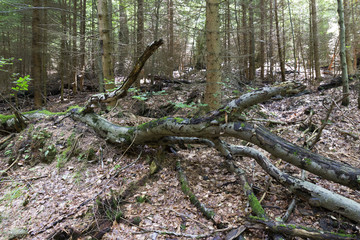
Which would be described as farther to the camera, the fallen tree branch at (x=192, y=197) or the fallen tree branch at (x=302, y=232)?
the fallen tree branch at (x=192, y=197)

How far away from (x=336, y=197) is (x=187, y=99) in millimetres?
6968

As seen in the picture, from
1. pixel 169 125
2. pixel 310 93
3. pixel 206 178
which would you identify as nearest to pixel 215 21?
pixel 169 125

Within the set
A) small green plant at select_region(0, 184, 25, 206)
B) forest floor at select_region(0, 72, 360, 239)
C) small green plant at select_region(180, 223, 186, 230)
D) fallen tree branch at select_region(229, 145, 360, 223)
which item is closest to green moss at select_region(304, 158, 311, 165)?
fallen tree branch at select_region(229, 145, 360, 223)

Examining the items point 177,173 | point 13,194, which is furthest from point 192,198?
point 13,194

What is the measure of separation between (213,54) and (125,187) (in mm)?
3839

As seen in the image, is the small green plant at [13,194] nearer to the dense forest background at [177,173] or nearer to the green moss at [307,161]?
the dense forest background at [177,173]

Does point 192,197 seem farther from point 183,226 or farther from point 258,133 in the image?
point 258,133

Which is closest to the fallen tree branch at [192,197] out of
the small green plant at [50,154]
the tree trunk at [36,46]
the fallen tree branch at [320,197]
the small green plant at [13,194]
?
the fallen tree branch at [320,197]

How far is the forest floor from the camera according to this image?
281 centimetres

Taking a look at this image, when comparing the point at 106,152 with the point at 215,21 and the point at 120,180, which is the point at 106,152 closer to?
the point at 120,180

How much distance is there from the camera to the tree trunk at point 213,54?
5.04 metres

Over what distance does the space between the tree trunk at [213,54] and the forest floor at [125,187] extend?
4.70ft

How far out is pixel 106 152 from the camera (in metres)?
4.37

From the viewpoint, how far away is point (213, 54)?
5.15 meters
